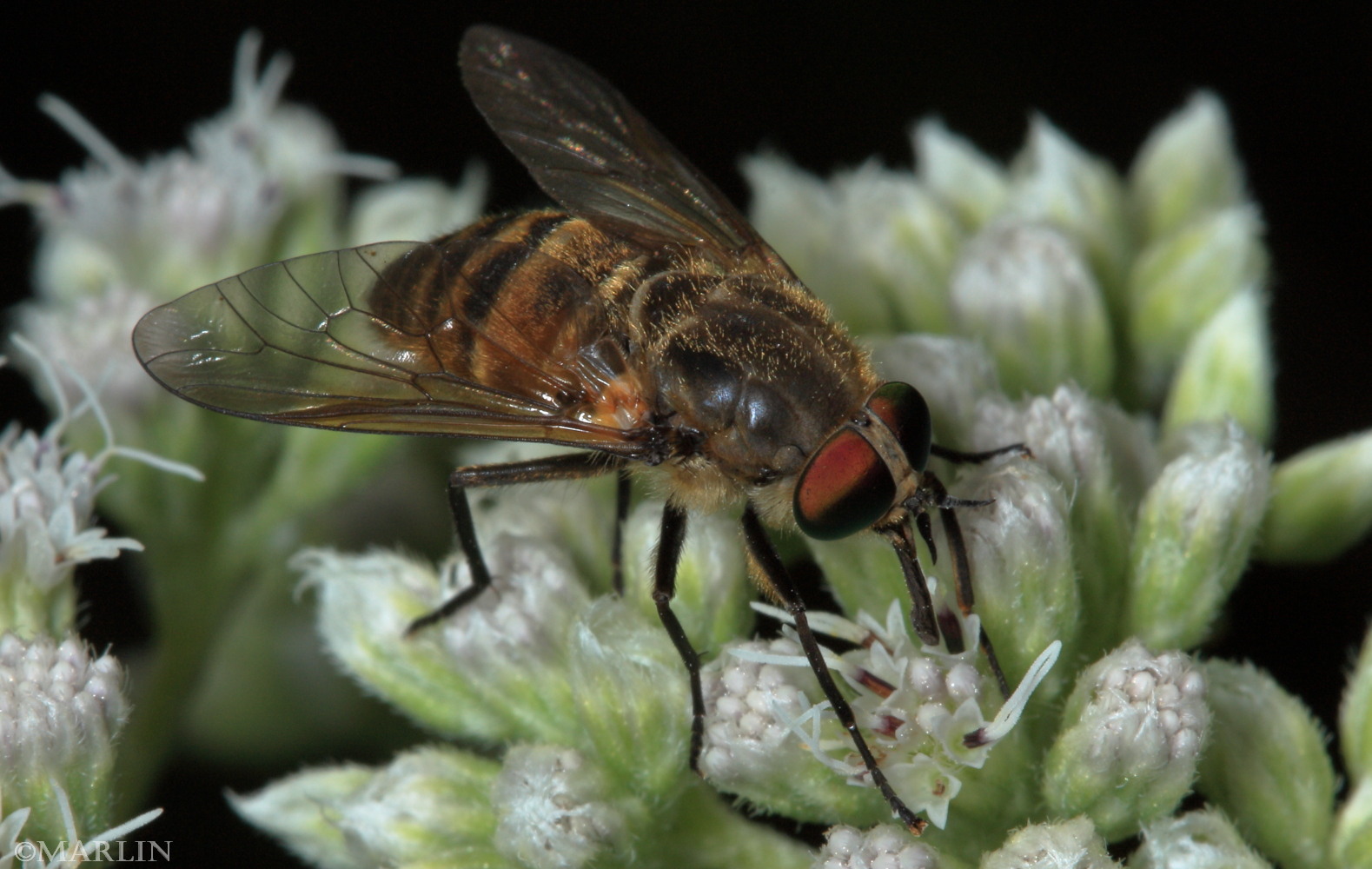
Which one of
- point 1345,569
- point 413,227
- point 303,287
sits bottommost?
point 1345,569

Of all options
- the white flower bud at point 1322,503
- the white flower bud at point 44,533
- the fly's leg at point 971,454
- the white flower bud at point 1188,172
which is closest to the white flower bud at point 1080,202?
the white flower bud at point 1188,172

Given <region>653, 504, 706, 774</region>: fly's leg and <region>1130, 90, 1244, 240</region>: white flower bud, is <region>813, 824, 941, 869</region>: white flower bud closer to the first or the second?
<region>653, 504, 706, 774</region>: fly's leg

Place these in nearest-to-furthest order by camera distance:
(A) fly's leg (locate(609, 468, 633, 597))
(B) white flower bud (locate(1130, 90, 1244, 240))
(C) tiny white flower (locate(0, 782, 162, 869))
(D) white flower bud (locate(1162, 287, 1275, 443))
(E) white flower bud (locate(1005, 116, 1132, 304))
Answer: (C) tiny white flower (locate(0, 782, 162, 869)) < (A) fly's leg (locate(609, 468, 633, 597)) < (D) white flower bud (locate(1162, 287, 1275, 443)) < (E) white flower bud (locate(1005, 116, 1132, 304)) < (B) white flower bud (locate(1130, 90, 1244, 240))

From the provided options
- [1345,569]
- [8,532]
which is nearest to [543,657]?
[8,532]

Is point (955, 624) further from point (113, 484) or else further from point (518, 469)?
point (113, 484)

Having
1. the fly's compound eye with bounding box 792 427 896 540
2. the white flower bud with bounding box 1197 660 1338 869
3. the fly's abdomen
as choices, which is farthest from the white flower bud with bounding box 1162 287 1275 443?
the fly's abdomen

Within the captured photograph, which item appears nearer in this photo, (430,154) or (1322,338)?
(1322,338)
